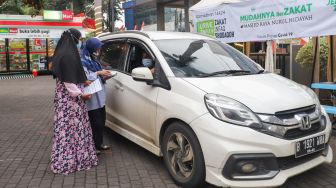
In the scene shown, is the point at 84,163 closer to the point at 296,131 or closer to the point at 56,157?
the point at 56,157

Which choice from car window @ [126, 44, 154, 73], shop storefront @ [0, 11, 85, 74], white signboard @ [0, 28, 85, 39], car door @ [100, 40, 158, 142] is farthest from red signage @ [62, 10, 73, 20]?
car window @ [126, 44, 154, 73]

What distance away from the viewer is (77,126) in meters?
4.93

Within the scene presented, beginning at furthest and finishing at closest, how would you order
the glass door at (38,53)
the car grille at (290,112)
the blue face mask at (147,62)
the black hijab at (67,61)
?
the glass door at (38,53) → the blue face mask at (147,62) → the black hijab at (67,61) → the car grille at (290,112)

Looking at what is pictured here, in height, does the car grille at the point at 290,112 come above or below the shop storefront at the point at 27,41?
below

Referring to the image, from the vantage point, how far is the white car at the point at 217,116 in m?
3.79

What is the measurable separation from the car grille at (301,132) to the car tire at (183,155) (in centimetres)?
89

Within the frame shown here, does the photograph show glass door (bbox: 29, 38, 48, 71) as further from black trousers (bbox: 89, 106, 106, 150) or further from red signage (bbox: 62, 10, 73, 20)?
black trousers (bbox: 89, 106, 106, 150)

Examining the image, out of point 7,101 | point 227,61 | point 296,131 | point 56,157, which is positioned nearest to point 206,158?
point 296,131

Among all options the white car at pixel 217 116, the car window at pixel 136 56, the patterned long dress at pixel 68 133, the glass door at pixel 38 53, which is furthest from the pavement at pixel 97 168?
the glass door at pixel 38 53

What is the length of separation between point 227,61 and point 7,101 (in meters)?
8.94

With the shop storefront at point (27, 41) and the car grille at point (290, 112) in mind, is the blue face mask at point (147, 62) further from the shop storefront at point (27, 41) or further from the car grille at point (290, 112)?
the shop storefront at point (27, 41)

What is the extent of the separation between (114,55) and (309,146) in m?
3.43

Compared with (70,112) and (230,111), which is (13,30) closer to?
(70,112)

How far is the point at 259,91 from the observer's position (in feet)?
13.8
